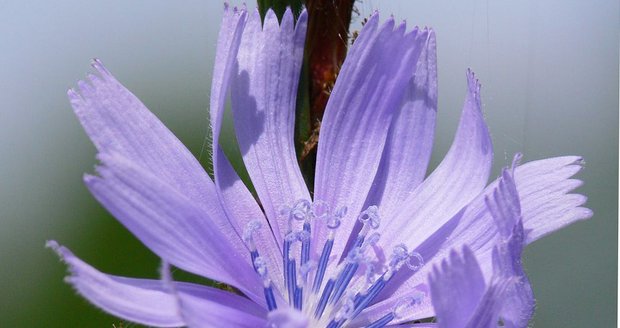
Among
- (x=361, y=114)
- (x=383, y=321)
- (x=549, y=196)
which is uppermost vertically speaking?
(x=361, y=114)

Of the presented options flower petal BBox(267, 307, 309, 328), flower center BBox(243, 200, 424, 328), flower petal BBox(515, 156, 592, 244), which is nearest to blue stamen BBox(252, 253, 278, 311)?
flower center BBox(243, 200, 424, 328)

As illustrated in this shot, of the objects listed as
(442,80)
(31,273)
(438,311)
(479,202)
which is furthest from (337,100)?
(31,273)

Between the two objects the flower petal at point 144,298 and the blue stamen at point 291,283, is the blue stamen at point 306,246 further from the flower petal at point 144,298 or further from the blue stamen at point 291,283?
the flower petal at point 144,298

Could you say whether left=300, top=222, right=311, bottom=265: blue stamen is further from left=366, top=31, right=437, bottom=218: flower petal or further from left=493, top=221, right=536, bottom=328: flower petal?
left=493, top=221, right=536, bottom=328: flower petal

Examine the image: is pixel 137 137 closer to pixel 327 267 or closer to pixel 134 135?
pixel 134 135

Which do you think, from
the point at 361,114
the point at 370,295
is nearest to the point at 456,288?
the point at 370,295
